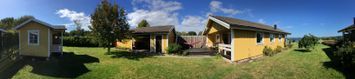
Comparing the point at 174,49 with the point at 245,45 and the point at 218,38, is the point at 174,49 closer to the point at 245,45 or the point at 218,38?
the point at 218,38

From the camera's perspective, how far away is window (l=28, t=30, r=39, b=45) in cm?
1350

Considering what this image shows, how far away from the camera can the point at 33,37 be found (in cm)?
1360

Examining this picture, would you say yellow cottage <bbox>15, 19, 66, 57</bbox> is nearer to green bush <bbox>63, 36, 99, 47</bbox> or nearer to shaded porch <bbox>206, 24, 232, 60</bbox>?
shaded porch <bbox>206, 24, 232, 60</bbox>

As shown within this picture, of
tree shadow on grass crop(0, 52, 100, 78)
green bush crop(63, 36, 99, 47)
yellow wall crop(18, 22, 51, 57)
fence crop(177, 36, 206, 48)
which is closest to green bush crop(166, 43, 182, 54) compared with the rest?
fence crop(177, 36, 206, 48)

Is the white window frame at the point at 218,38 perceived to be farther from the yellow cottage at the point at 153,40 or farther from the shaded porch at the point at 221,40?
the yellow cottage at the point at 153,40

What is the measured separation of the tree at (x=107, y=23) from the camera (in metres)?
16.2

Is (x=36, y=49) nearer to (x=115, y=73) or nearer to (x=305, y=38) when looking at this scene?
(x=115, y=73)

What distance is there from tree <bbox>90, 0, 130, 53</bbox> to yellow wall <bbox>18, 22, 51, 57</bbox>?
362 cm

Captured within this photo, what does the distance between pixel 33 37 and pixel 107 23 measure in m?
4.80

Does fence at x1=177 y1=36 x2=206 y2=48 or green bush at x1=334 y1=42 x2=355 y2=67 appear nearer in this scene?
green bush at x1=334 y1=42 x2=355 y2=67

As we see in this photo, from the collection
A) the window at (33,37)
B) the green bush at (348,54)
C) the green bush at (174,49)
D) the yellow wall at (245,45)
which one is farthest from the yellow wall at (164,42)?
the green bush at (348,54)

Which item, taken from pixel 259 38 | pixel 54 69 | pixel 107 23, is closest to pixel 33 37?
pixel 54 69

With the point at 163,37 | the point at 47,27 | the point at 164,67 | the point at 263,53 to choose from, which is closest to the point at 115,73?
the point at 164,67

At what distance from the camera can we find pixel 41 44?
13469 mm
